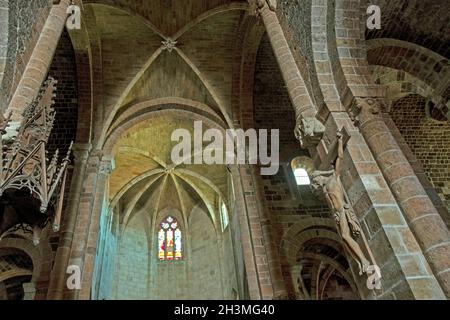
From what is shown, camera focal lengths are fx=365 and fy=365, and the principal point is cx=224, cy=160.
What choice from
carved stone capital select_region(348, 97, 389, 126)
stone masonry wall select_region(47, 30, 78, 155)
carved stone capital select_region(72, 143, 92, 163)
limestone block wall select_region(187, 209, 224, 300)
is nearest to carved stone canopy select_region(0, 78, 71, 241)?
carved stone capital select_region(348, 97, 389, 126)

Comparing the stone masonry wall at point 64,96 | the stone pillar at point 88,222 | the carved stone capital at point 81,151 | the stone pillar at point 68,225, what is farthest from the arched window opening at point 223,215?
the stone masonry wall at point 64,96

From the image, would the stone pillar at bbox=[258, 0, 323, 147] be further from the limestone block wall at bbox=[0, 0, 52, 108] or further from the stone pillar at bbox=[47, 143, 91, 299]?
the stone pillar at bbox=[47, 143, 91, 299]

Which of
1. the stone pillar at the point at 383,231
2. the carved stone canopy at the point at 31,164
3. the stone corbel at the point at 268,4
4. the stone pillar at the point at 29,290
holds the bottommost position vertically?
the stone pillar at the point at 383,231

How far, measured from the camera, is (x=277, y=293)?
29.9 ft

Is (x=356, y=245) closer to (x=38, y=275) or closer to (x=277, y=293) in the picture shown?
(x=277, y=293)

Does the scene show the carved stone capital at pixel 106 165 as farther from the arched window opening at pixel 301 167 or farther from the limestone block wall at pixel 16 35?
the arched window opening at pixel 301 167

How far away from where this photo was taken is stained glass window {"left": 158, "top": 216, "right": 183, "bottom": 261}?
57.2ft

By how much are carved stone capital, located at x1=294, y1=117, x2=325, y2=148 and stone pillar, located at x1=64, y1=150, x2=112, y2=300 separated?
20.7ft

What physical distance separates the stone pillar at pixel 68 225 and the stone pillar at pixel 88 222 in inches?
5.6

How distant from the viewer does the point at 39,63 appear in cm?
562

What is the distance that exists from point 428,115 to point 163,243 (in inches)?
496

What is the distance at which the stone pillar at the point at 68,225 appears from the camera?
27.0 feet

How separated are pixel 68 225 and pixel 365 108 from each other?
7546 mm

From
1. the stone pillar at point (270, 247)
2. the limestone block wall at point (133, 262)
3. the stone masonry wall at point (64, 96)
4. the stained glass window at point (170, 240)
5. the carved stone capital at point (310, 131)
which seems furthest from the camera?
the stained glass window at point (170, 240)
